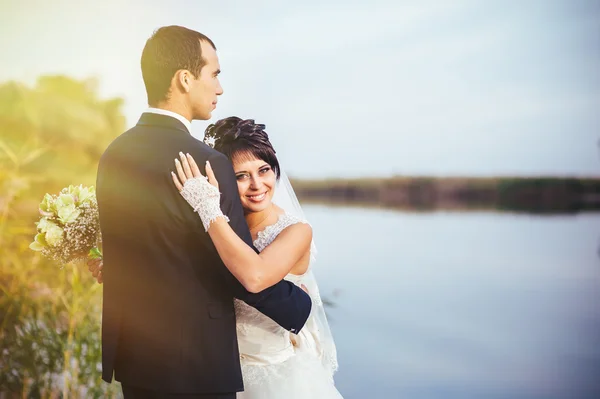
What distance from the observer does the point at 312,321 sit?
2.88 m

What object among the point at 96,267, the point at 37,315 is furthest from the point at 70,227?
the point at 37,315

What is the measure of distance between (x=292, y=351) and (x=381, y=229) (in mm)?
35037

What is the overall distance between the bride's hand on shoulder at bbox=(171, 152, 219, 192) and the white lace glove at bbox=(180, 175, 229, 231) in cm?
2

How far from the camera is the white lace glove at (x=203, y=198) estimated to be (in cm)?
210

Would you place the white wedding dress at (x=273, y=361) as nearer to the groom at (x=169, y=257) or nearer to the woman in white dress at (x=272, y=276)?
the woman in white dress at (x=272, y=276)

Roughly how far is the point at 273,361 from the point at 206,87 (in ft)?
3.49

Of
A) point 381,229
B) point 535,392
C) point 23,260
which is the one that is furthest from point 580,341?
point 381,229

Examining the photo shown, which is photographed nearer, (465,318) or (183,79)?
(183,79)

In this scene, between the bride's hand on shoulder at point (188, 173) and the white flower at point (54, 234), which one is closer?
the bride's hand on shoulder at point (188, 173)

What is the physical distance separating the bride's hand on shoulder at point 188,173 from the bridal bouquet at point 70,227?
2.80ft

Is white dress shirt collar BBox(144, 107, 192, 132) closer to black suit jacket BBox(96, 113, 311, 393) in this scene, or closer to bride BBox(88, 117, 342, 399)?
black suit jacket BBox(96, 113, 311, 393)

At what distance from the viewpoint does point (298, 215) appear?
116 inches

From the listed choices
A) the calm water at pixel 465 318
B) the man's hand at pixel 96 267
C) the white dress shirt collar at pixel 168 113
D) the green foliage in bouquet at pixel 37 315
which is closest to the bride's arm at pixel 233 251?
the white dress shirt collar at pixel 168 113

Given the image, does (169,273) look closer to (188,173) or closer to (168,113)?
(188,173)
